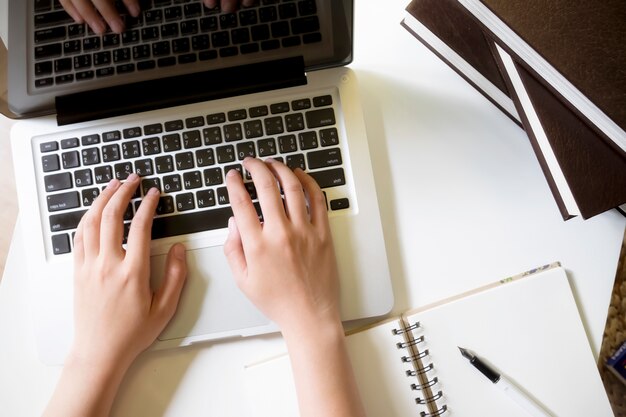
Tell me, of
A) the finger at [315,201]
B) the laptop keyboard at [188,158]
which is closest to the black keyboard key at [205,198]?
the laptop keyboard at [188,158]

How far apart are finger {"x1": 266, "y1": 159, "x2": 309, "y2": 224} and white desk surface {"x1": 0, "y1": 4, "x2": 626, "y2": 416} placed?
0.10 metres

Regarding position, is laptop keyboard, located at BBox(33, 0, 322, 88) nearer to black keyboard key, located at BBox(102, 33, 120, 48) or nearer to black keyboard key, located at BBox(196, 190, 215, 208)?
black keyboard key, located at BBox(102, 33, 120, 48)

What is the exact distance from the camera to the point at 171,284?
546mm

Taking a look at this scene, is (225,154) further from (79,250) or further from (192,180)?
(79,250)

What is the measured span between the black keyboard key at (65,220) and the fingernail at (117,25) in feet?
0.67

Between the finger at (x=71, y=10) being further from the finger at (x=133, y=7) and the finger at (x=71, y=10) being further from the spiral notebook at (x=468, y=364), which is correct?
the spiral notebook at (x=468, y=364)

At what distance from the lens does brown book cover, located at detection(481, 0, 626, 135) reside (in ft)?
1.58

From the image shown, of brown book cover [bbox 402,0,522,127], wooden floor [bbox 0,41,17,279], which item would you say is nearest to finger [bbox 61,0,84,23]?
wooden floor [bbox 0,41,17,279]

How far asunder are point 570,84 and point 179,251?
441 mm

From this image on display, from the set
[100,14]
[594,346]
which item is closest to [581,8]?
[594,346]


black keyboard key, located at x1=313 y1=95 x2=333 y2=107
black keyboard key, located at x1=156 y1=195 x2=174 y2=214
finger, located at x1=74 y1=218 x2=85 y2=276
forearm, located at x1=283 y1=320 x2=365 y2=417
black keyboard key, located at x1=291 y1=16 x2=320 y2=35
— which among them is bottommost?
forearm, located at x1=283 y1=320 x2=365 y2=417

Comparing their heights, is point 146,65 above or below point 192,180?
above

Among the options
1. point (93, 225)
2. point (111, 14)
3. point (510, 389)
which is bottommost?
point (510, 389)

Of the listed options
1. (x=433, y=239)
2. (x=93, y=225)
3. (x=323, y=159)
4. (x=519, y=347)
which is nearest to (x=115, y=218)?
(x=93, y=225)
